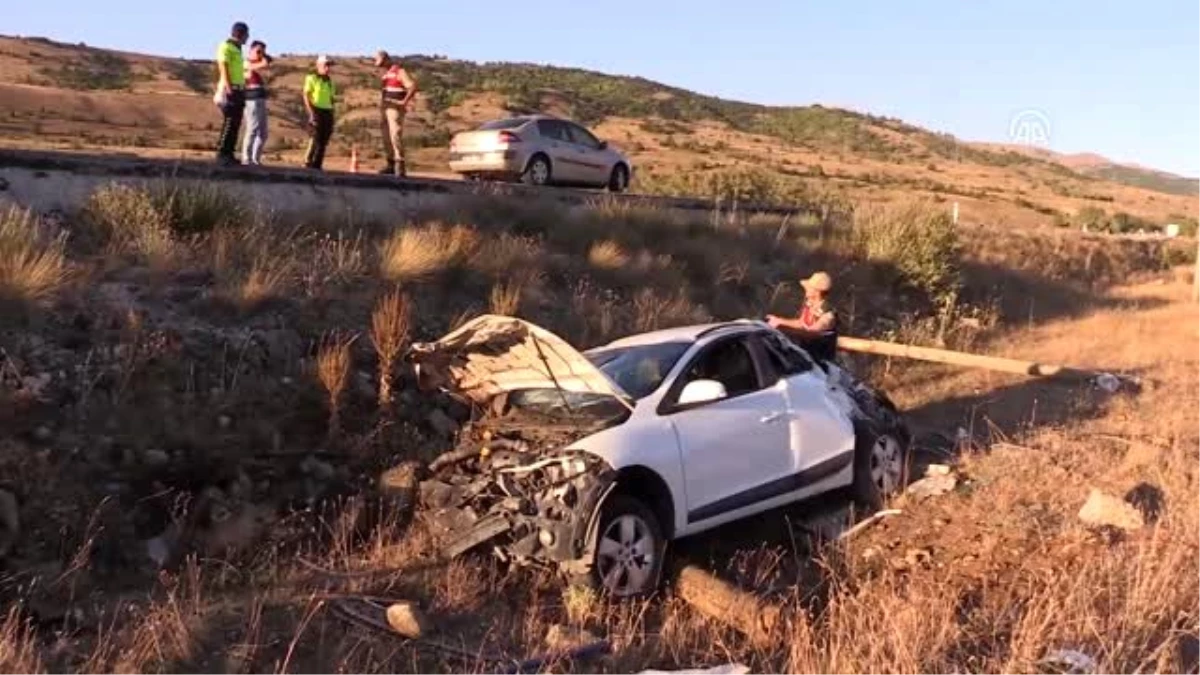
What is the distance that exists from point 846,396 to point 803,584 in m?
2.23

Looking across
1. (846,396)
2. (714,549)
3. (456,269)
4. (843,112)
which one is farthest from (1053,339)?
(843,112)

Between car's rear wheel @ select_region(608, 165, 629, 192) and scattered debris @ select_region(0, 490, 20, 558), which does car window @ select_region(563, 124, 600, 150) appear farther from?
scattered debris @ select_region(0, 490, 20, 558)

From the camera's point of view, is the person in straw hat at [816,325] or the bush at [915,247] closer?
the person in straw hat at [816,325]

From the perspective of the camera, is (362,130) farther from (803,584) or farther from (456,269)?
(803,584)

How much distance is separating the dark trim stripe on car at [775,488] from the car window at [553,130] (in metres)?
16.2

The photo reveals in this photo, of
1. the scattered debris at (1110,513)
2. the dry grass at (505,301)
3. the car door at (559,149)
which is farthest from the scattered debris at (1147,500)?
the car door at (559,149)

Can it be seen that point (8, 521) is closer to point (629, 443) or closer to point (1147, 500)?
point (629, 443)

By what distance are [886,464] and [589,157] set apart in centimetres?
1684

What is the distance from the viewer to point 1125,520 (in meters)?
8.25

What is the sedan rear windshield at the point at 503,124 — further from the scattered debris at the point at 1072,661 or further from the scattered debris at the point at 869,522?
the scattered debris at the point at 1072,661

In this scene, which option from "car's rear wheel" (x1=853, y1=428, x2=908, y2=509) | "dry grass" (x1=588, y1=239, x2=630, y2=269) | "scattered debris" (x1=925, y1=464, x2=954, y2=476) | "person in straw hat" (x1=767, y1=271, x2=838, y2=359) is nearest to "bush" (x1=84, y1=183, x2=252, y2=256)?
"dry grass" (x1=588, y1=239, x2=630, y2=269)

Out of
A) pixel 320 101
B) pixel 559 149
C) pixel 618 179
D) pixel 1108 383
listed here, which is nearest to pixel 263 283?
pixel 320 101

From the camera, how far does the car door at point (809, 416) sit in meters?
9.16

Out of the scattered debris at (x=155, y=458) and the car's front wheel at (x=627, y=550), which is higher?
Answer: the car's front wheel at (x=627, y=550)
